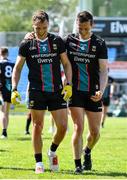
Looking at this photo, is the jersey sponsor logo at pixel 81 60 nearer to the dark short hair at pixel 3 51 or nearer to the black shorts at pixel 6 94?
the dark short hair at pixel 3 51

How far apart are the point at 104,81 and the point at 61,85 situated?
63cm

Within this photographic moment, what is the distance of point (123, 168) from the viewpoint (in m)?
10.4

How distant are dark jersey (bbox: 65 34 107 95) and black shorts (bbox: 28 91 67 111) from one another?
1.10 feet

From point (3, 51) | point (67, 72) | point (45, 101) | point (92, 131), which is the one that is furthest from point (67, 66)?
point (3, 51)

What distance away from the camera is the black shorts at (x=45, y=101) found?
942 cm

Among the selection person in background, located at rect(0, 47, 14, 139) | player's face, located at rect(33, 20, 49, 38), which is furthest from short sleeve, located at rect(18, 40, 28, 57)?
person in background, located at rect(0, 47, 14, 139)

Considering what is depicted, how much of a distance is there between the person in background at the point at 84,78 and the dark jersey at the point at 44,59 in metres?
0.30

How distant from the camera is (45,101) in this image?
948 centimetres

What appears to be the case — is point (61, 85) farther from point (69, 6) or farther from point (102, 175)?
point (69, 6)

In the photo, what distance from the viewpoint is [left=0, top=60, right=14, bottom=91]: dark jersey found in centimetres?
1650

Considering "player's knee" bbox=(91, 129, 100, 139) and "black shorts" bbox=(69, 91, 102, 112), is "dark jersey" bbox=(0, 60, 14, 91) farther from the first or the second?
"black shorts" bbox=(69, 91, 102, 112)

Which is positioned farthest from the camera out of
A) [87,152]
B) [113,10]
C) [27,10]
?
[27,10]

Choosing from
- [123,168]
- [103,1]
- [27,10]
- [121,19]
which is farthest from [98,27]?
[27,10]

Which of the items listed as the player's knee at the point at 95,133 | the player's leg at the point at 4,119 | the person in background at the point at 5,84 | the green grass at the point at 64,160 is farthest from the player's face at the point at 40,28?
the player's leg at the point at 4,119
